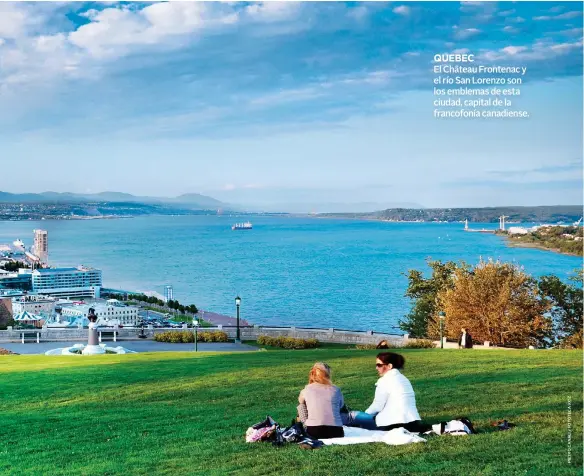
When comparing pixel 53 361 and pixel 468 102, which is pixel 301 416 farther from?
pixel 468 102

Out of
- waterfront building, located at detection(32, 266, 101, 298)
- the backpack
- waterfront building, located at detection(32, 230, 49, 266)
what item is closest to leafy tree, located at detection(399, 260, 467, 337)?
the backpack

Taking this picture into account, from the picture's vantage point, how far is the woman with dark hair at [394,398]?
752 cm

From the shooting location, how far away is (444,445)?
7.20 metres

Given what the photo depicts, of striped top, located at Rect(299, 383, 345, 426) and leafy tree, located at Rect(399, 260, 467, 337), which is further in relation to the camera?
leafy tree, located at Rect(399, 260, 467, 337)

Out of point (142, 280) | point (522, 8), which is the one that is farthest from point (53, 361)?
point (142, 280)

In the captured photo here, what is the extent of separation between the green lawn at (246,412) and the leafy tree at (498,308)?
11.1 m

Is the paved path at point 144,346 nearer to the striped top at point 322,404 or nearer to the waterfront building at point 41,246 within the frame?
the striped top at point 322,404

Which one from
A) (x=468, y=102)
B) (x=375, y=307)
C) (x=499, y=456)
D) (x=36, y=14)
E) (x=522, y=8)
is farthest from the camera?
(x=375, y=307)

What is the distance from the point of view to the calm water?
226ft

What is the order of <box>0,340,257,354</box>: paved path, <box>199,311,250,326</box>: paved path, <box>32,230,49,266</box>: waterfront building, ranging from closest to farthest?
<box>0,340,257,354</box>: paved path
<box>199,311,250,326</box>: paved path
<box>32,230,49,266</box>: waterfront building

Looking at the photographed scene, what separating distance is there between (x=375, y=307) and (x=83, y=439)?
6069cm

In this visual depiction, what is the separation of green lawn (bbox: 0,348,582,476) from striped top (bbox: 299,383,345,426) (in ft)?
1.16

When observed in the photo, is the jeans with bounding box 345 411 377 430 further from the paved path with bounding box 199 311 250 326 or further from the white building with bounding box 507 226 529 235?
the white building with bounding box 507 226 529 235

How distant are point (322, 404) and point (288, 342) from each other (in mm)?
22293
